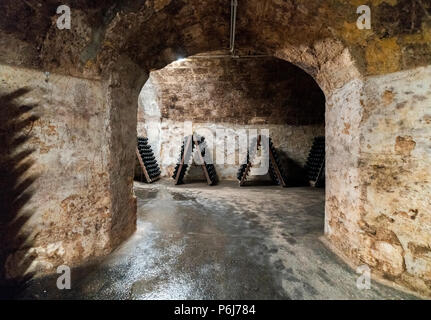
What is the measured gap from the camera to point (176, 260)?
5.90 ft

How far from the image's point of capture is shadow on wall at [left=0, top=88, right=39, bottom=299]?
1.43 metres

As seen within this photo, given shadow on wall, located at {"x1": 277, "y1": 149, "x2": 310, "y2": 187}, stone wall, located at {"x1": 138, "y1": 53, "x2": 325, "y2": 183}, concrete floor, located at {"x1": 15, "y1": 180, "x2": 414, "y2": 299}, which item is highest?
stone wall, located at {"x1": 138, "y1": 53, "x2": 325, "y2": 183}

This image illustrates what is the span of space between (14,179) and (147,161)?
430 centimetres

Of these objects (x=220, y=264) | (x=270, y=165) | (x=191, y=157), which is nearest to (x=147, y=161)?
(x=191, y=157)

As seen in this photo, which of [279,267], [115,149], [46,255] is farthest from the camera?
[115,149]

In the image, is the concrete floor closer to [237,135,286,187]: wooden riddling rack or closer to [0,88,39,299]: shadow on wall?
[0,88,39,299]: shadow on wall

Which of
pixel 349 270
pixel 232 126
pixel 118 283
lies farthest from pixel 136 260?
pixel 232 126

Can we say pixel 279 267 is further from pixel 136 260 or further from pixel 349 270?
pixel 136 260

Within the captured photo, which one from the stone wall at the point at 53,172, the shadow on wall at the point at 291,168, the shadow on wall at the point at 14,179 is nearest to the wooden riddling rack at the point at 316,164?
the shadow on wall at the point at 291,168

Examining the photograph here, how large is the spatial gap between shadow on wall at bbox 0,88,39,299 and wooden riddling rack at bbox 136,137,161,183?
3.90 meters

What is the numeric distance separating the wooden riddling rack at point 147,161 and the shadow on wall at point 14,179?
12.8 ft

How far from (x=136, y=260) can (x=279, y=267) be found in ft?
3.96

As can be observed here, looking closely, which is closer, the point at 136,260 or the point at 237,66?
the point at 136,260

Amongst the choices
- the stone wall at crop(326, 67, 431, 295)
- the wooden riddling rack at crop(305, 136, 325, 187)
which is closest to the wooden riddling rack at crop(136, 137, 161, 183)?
the wooden riddling rack at crop(305, 136, 325, 187)
